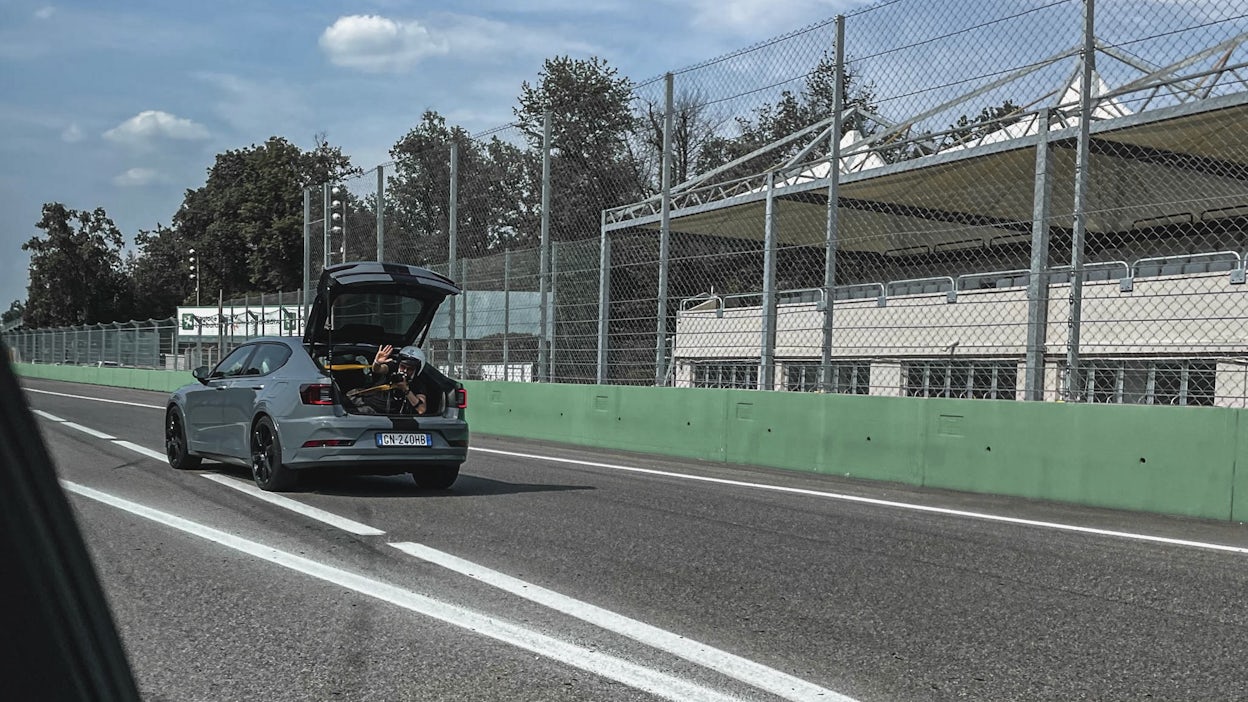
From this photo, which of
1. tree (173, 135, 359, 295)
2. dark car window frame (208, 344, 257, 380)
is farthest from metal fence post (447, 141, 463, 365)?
tree (173, 135, 359, 295)

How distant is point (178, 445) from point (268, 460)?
224cm

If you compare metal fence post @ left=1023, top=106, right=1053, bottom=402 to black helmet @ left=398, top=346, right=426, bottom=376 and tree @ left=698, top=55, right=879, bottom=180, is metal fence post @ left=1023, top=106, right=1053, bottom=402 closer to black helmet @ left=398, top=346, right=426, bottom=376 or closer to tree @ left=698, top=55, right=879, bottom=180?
tree @ left=698, top=55, right=879, bottom=180

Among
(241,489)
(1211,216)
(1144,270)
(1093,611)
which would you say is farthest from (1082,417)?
(241,489)

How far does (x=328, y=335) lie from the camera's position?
403 inches

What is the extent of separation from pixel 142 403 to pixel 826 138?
18237 mm

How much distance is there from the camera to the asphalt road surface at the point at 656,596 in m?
3.97

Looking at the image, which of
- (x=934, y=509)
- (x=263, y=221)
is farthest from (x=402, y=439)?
(x=263, y=221)

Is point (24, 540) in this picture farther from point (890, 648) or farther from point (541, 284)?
point (541, 284)

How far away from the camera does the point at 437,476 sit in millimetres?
9969

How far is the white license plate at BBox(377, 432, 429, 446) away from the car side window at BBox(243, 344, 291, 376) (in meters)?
1.21

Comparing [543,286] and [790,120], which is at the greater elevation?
[790,120]

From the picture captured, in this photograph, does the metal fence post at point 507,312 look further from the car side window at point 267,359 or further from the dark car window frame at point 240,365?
the car side window at point 267,359

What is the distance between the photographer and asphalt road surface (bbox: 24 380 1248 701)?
3.97 m

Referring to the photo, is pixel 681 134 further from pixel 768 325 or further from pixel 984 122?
pixel 984 122
